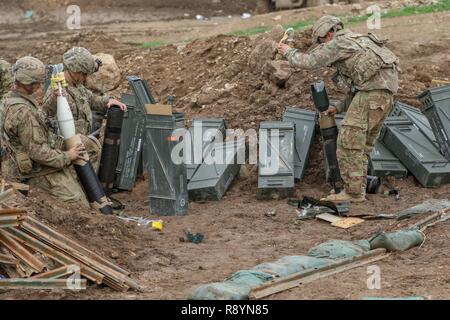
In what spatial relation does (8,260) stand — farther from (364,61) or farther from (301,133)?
(301,133)

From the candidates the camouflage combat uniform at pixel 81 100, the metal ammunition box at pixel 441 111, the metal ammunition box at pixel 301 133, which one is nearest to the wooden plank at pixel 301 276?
the metal ammunition box at pixel 301 133

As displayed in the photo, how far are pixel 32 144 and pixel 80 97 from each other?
43.4 inches

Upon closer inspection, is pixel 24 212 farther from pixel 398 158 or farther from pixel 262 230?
pixel 398 158

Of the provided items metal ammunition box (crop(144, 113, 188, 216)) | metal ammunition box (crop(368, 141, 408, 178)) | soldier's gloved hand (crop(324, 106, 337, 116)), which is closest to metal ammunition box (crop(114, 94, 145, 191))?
metal ammunition box (crop(144, 113, 188, 216))

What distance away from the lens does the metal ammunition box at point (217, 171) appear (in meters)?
11.5

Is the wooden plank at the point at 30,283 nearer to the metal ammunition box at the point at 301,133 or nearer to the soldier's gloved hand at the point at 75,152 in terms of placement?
the soldier's gloved hand at the point at 75,152

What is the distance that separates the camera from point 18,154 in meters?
10.2

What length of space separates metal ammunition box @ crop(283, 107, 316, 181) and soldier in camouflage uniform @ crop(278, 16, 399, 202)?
27.7 inches

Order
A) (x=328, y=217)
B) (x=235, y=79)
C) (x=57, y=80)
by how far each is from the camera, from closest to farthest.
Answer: (x=57, y=80)
(x=328, y=217)
(x=235, y=79)

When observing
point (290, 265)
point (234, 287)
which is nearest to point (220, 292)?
point (234, 287)

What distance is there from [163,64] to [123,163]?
185 inches

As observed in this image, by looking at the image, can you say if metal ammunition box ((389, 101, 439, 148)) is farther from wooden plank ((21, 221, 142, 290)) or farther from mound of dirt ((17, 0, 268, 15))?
mound of dirt ((17, 0, 268, 15))

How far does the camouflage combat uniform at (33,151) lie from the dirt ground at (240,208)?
1.39 ft
